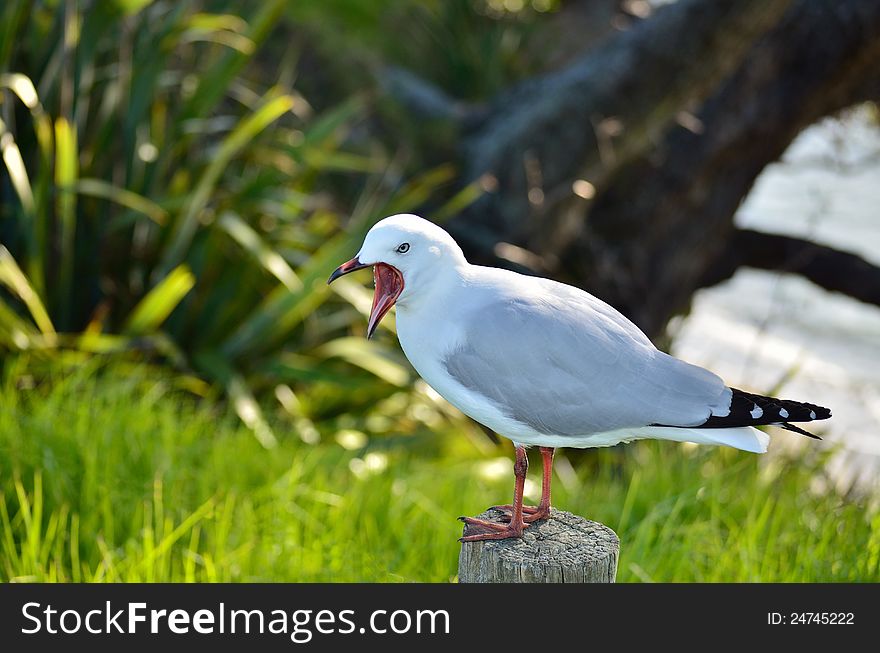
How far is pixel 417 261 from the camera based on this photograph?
5.38ft

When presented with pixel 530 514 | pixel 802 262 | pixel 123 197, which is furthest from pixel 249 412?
pixel 802 262

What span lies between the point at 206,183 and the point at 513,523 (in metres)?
3.16

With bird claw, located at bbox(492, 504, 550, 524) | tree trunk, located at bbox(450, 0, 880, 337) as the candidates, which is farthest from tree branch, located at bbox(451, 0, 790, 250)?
bird claw, located at bbox(492, 504, 550, 524)

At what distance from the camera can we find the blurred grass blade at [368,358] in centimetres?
496

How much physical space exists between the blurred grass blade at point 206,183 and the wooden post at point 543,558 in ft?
10.0

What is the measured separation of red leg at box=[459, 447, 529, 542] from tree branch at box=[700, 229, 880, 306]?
177 inches

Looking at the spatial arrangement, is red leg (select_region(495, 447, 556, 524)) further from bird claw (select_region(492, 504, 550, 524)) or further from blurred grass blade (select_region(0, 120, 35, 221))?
blurred grass blade (select_region(0, 120, 35, 221))

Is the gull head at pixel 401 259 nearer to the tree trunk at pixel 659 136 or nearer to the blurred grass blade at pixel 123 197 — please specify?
the blurred grass blade at pixel 123 197

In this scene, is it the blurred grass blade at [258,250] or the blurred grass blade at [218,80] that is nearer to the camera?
the blurred grass blade at [258,250]

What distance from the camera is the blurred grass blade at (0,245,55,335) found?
172 inches

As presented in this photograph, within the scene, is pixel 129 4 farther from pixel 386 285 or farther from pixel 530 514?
pixel 386 285

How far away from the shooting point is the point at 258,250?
480cm

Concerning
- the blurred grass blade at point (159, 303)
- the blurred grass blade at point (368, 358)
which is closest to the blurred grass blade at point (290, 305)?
the blurred grass blade at point (368, 358)
